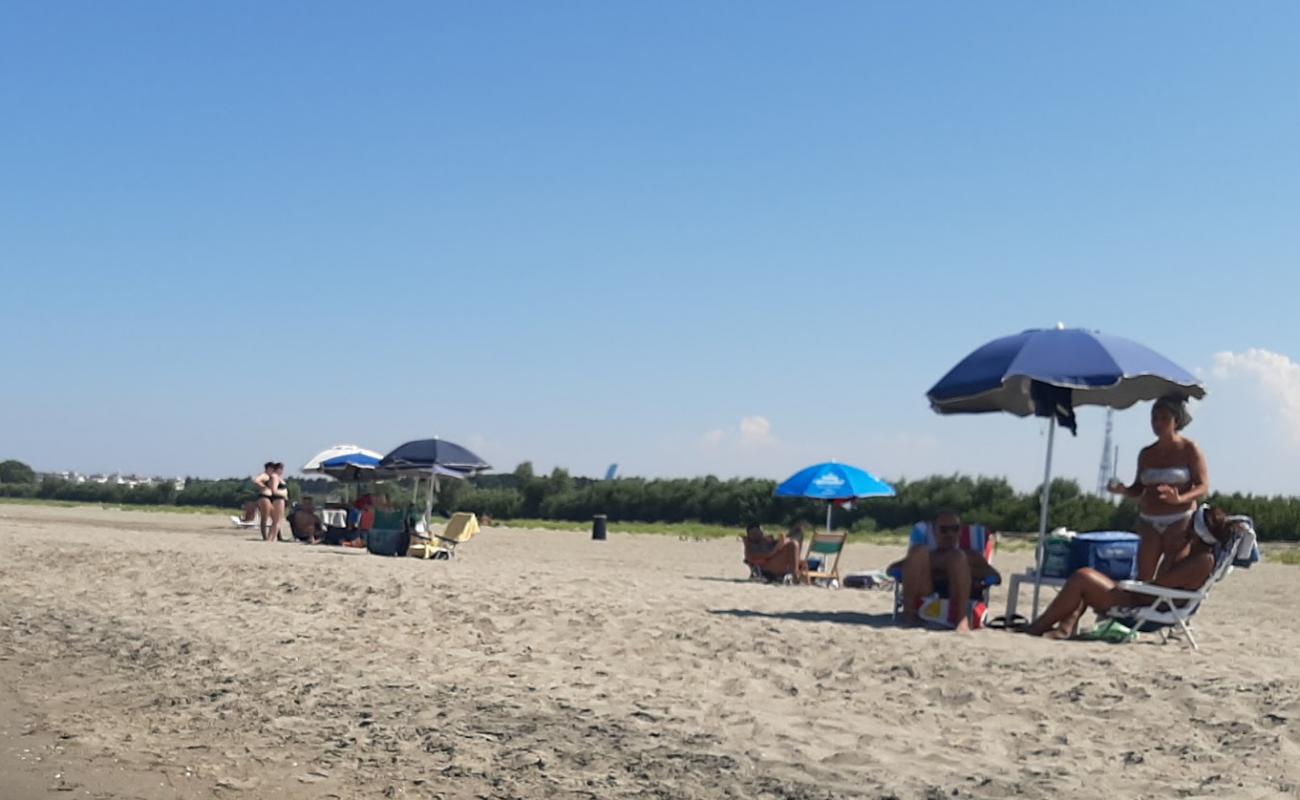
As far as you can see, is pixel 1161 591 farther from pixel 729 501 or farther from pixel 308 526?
pixel 729 501

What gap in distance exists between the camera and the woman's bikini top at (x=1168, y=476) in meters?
8.87

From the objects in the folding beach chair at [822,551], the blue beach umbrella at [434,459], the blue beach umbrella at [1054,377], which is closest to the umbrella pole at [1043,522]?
the blue beach umbrella at [1054,377]

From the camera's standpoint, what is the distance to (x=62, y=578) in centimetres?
1246

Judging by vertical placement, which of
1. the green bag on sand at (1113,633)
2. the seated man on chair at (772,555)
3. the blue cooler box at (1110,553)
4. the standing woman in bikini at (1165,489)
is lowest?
the green bag on sand at (1113,633)

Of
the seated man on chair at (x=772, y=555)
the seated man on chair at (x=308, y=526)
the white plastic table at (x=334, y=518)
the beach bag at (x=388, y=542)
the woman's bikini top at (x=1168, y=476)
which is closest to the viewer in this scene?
the woman's bikini top at (x=1168, y=476)

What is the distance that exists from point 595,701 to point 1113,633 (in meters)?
3.78

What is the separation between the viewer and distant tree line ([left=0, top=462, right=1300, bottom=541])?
109 feet

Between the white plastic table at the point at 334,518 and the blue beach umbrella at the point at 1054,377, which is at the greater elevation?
the blue beach umbrella at the point at 1054,377

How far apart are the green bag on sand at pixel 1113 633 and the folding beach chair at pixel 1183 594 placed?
64mm

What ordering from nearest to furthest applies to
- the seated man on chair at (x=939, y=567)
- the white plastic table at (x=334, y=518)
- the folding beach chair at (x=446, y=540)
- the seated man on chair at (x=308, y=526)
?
the seated man on chair at (x=939, y=567) < the folding beach chair at (x=446, y=540) < the white plastic table at (x=334, y=518) < the seated man on chair at (x=308, y=526)

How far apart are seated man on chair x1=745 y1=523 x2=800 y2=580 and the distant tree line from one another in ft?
42.8

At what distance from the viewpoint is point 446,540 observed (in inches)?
738

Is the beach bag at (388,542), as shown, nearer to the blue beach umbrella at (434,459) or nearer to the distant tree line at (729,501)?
the blue beach umbrella at (434,459)

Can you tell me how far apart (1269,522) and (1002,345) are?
24.9m
